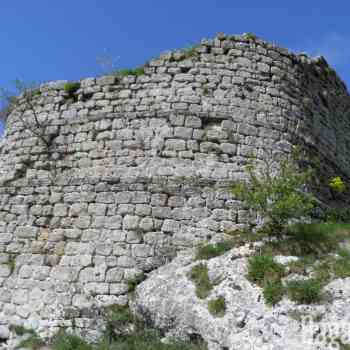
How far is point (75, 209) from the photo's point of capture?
8109 mm

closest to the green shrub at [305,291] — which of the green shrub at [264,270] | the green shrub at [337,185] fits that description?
the green shrub at [264,270]

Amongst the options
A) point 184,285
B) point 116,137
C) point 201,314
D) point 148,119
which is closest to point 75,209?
point 116,137

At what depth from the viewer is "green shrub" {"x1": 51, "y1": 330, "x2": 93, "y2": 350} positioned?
6.54 m

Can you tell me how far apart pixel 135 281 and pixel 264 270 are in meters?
2.11

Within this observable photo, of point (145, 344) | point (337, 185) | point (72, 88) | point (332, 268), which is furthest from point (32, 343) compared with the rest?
point (337, 185)

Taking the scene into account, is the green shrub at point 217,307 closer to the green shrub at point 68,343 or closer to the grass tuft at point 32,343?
the green shrub at point 68,343

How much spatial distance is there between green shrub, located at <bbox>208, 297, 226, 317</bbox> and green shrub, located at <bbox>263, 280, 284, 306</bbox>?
553 mm

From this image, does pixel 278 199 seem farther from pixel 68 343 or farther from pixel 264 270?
pixel 68 343

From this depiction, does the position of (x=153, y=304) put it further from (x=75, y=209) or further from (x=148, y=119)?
Result: (x=148, y=119)

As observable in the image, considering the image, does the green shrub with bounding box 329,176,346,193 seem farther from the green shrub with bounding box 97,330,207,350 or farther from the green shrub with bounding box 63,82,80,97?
the green shrub with bounding box 63,82,80,97

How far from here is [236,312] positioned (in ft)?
18.9

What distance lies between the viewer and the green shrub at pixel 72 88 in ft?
30.8

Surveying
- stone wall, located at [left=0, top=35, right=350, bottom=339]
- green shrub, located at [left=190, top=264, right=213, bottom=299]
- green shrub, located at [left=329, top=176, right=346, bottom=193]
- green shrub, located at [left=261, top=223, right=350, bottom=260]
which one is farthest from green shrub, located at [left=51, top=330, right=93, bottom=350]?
green shrub, located at [left=329, top=176, right=346, bottom=193]

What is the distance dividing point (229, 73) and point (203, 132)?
1364mm
